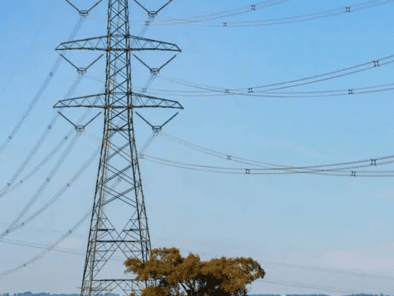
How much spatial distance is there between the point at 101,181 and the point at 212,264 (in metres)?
16.7

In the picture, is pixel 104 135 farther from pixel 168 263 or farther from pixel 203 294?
pixel 203 294

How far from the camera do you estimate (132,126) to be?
7494cm

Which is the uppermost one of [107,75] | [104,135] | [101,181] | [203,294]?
[107,75]

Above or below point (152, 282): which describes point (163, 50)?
above

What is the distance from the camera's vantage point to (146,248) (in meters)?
73.4

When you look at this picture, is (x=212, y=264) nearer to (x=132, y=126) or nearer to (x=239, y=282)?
(x=239, y=282)

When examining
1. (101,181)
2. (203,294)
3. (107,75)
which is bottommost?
(203,294)

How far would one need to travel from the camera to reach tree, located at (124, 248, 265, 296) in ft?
246

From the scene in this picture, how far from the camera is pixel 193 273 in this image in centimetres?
7694

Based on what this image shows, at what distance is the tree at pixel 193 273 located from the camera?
75062 millimetres

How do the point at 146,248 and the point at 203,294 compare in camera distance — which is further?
the point at 203,294

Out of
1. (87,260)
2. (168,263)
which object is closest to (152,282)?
(168,263)

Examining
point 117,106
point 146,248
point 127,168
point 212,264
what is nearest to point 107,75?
point 117,106

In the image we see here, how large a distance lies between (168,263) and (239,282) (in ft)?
28.2
